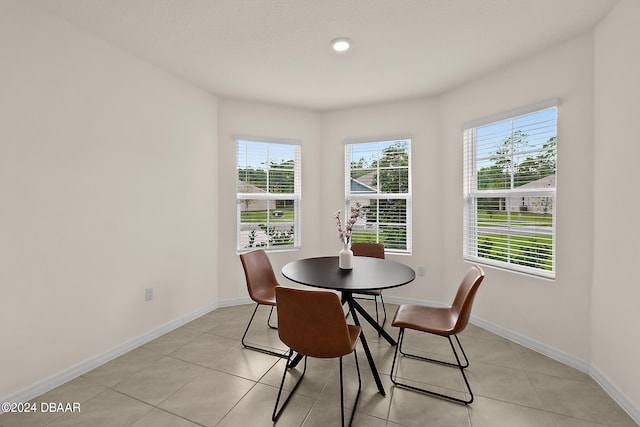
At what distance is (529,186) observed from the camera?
285 centimetres

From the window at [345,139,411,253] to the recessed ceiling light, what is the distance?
5.45 ft

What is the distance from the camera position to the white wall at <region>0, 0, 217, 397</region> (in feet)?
6.58

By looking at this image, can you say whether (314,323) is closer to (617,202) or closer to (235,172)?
(617,202)

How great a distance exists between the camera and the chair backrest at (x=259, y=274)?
2950mm

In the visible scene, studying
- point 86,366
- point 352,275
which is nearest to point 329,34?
point 352,275

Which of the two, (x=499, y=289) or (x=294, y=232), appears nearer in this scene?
(x=499, y=289)

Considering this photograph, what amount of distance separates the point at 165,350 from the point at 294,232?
2.12 meters

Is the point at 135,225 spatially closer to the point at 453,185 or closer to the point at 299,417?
the point at 299,417

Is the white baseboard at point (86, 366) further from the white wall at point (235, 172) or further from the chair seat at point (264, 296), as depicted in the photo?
the chair seat at point (264, 296)

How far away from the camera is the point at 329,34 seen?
2.42 metres

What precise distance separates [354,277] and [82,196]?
2.26 m

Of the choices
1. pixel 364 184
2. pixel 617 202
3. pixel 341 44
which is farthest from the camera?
pixel 364 184

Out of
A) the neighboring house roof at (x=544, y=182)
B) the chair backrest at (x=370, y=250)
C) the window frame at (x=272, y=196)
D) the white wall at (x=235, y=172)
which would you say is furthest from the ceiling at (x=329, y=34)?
the chair backrest at (x=370, y=250)

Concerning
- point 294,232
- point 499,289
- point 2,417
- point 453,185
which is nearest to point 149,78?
point 294,232
